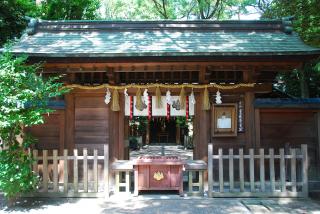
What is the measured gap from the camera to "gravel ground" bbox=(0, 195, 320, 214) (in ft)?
21.1

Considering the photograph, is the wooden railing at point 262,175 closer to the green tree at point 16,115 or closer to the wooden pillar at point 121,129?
the wooden pillar at point 121,129

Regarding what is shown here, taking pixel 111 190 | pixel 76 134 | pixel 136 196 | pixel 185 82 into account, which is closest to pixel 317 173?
pixel 185 82

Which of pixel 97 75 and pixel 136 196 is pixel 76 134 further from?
pixel 136 196

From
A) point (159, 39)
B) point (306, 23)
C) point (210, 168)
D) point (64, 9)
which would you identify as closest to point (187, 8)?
point (64, 9)

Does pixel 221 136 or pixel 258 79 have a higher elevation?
pixel 258 79

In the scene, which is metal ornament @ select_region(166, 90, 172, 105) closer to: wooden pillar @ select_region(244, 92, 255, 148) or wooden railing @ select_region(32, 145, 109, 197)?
wooden pillar @ select_region(244, 92, 255, 148)

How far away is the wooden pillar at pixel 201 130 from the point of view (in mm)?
8438

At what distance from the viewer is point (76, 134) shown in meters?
8.61

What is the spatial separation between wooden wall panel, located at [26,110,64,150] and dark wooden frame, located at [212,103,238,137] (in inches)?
167

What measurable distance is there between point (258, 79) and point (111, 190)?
522 centimetres

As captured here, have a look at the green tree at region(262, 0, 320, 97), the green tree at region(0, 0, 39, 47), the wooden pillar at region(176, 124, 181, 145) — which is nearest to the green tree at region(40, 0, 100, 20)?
the green tree at region(0, 0, 39, 47)

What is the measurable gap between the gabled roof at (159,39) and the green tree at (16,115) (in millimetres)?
1151

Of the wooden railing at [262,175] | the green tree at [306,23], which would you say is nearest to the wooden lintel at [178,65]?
the green tree at [306,23]

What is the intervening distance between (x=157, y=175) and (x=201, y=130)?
5.99 ft
